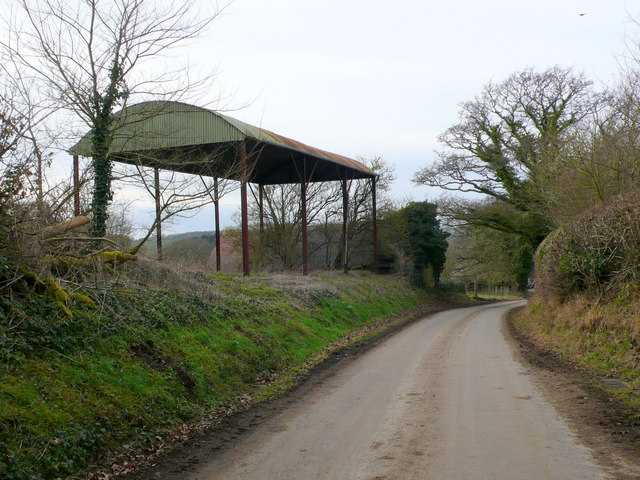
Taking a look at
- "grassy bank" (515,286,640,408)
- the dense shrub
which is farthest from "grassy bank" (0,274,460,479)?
the dense shrub

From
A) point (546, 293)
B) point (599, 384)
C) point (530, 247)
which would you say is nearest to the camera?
point (599, 384)

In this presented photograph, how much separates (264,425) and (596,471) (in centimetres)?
404

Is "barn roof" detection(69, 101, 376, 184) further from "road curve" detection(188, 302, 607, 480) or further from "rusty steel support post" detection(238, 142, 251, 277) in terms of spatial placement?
"road curve" detection(188, 302, 607, 480)

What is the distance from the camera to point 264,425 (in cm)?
738

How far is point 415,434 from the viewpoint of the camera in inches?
262

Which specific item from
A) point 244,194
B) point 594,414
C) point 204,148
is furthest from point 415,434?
point 204,148

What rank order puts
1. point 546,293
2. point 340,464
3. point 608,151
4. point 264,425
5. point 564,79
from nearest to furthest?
1. point 340,464
2. point 264,425
3. point 608,151
4. point 546,293
5. point 564,79

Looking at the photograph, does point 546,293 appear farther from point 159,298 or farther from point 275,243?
point 275,243

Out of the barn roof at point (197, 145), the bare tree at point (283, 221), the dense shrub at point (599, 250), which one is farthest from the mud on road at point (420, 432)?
the bare tree at point (283, 221)

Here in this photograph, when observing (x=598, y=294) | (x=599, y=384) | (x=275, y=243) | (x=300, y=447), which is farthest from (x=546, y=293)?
(x=275, y=243)

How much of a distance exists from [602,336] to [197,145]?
15515 millimetres

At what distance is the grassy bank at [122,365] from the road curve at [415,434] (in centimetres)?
132

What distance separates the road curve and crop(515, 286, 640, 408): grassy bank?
1.42 metres

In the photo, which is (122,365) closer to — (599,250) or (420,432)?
(420,432)
